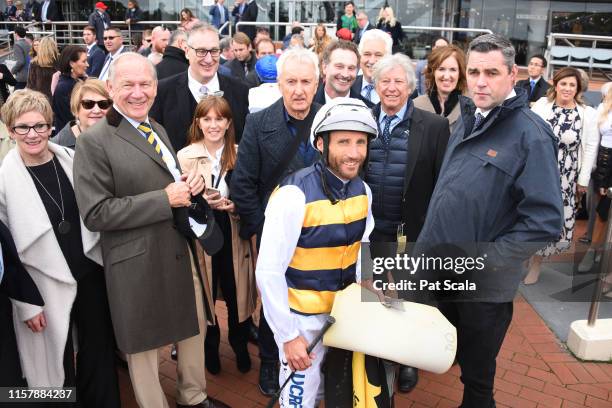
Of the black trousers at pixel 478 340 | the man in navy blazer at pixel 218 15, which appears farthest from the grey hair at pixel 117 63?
the man in navy blazer at pixel 218 15

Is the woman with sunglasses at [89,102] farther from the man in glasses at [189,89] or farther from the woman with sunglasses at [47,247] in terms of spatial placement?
the man in glasses at [189,89]

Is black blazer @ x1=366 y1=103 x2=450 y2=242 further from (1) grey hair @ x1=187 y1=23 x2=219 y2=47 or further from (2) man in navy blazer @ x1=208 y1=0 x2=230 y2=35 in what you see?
(2) man in navy blazer @ x1=208 y1=0 x2=230 y2=35

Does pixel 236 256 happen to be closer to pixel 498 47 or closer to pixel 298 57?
pixel 298 57

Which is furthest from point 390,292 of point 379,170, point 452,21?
point 452,21

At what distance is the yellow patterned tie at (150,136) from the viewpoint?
3.00m

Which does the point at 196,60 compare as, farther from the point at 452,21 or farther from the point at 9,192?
the point at 452,21

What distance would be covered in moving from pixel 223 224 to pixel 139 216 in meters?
1.06

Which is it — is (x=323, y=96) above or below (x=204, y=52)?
below

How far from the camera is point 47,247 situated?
2916 millimetres

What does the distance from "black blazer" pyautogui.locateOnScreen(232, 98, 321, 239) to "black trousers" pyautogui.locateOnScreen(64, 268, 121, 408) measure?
40.0 inches

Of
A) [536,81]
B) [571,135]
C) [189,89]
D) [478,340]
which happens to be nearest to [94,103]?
[189,89]

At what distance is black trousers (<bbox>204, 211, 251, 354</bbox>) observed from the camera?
3.84 meters

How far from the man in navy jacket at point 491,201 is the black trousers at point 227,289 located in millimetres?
1460

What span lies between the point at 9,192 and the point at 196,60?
6.73 ft
